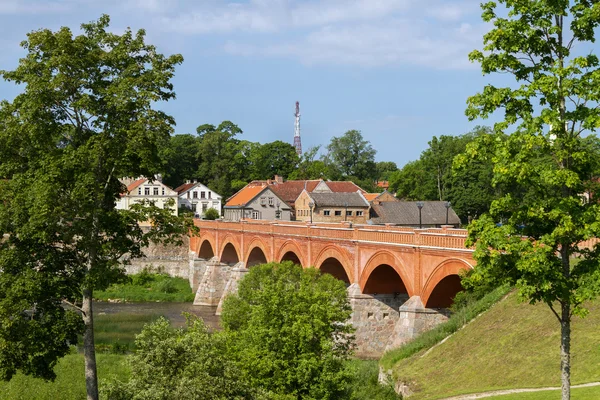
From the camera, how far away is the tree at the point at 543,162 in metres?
12.9

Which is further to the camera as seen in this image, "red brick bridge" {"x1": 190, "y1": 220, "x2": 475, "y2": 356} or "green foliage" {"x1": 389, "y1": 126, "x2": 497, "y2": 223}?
"green foliage" {"x1": 389, "y1": 126, "x2": 497, "y2": 223}

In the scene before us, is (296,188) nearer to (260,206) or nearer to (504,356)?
(260,206)

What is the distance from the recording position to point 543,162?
45.0ft

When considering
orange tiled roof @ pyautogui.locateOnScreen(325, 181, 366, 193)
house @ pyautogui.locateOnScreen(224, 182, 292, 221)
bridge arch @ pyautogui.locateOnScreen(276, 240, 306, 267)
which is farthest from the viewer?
orange tiled roof @ pyautogui.locateOnScreen(325, 181, 366, 193)

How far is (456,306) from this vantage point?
101 feet

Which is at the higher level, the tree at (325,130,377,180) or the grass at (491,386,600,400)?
the tree at (325,130,377,180)

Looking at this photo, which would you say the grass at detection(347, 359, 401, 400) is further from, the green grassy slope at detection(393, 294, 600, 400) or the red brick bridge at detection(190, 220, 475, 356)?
the red brick bridge at detection(190, 220, 475, 356)

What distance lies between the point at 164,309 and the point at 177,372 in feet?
147

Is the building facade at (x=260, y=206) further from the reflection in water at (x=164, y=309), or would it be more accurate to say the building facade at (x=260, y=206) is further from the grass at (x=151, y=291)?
the reflection in water at (x=164, y=309)

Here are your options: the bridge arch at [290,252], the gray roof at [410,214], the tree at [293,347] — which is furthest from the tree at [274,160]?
the tree at [293,347]

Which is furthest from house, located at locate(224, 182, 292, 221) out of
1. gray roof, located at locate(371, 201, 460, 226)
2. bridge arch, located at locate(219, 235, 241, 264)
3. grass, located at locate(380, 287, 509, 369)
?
grass, located at locate(380, 287, 509, 369)

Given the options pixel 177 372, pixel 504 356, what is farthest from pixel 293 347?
pixel 504 356

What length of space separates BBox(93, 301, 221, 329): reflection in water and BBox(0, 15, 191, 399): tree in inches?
1379

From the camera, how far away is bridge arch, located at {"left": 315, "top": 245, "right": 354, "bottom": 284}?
39566 mm
